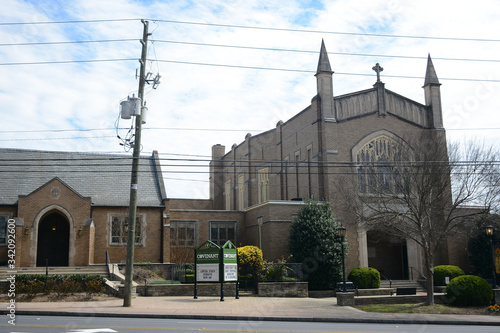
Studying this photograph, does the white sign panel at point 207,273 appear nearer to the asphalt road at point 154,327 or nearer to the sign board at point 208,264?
the sign board at point 208,264

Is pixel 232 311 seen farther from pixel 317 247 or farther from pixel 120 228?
pixel 120 228

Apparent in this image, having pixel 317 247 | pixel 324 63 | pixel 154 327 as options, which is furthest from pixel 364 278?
pixel 154 327

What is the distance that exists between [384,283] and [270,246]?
308 inches

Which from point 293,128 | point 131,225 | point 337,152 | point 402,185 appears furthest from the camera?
point 293,128

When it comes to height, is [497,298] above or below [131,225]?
below

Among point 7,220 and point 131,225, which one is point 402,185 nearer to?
point 131,225

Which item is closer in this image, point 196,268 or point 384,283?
point 196,268

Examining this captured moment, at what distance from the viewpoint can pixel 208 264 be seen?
2345cm

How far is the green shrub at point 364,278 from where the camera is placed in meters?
28.4

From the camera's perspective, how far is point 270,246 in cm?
3072

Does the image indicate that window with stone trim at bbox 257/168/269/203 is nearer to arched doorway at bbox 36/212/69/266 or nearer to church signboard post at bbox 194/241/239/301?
arched doorway at bbox 36/212/69/266

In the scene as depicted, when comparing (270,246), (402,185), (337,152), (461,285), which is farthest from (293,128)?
(461,285)

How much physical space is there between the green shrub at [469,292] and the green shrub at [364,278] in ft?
22.6

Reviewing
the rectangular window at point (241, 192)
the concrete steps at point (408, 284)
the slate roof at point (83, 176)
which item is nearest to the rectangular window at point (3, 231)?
the slate roof at point (83, 176)
